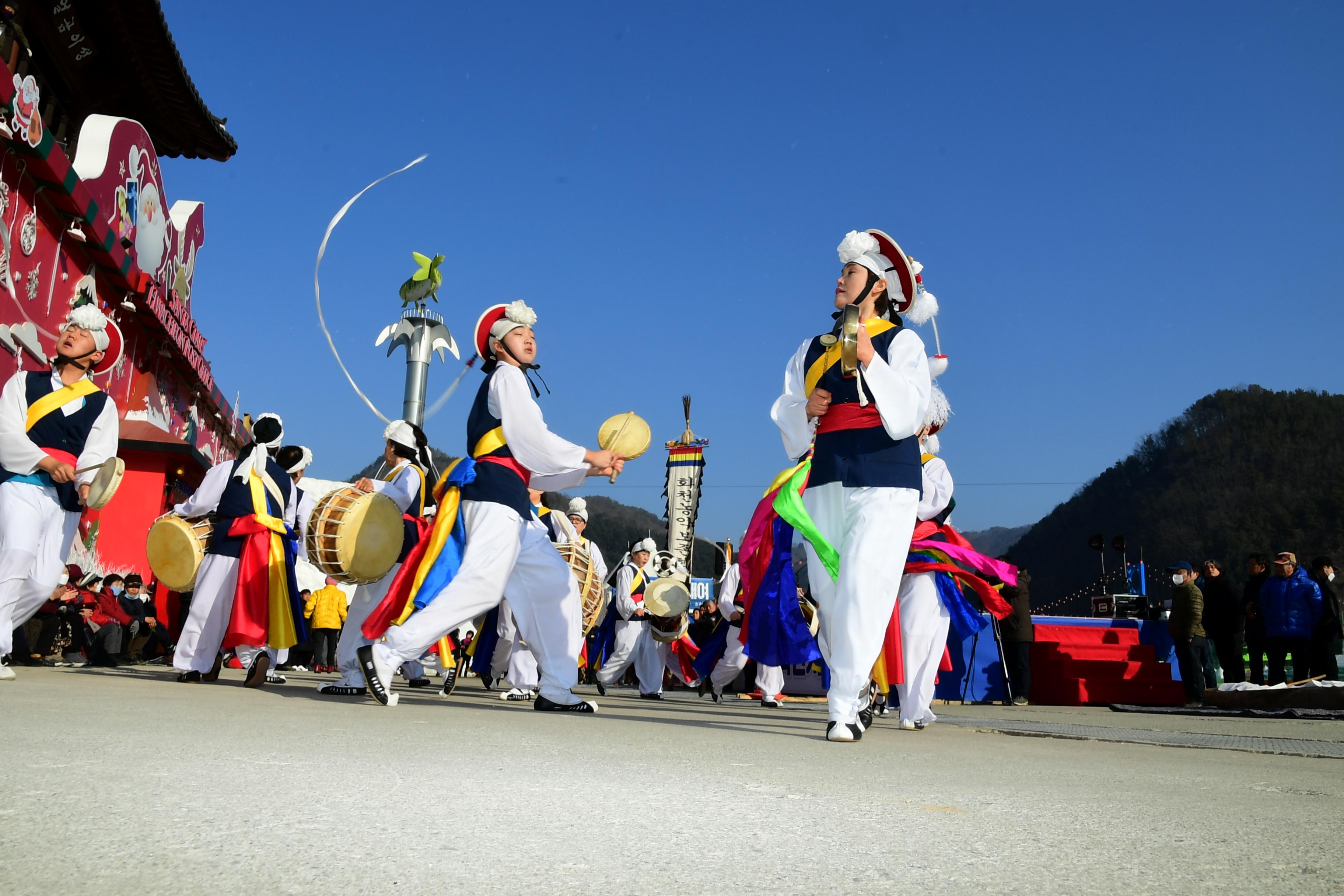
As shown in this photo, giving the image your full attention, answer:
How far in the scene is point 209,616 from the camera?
6.51m

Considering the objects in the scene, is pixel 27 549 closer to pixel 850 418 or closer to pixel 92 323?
pixel 92 323

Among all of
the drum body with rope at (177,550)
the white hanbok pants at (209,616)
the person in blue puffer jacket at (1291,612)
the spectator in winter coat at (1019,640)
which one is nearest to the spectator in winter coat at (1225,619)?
the person in blue puffer jacket at (1291,612)

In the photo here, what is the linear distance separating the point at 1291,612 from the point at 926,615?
673cm

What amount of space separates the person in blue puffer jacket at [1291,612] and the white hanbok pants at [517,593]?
8.04 m

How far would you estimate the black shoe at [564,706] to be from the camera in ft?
15.8

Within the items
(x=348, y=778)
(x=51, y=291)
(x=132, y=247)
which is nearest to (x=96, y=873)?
(x=348, y=778)

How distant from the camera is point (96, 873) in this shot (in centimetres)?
114

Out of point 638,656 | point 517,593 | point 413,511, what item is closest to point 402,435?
point 413,511

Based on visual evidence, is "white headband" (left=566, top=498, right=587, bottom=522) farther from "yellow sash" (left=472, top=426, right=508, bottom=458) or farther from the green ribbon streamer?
the green ribbon streamer

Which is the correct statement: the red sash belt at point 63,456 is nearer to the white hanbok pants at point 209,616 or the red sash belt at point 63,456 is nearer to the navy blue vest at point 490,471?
the white hanbok pants at point 209,616

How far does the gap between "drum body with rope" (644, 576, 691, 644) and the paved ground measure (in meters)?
6.32

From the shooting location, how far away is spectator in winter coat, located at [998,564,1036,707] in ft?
33.2

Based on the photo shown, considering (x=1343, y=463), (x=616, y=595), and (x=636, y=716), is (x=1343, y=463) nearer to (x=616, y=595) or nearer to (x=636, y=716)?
(x=616, y=595)

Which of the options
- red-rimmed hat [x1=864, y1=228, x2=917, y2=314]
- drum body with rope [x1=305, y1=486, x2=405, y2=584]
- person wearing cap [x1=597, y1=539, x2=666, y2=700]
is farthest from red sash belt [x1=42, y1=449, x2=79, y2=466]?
person wearing cap [x1=597, y1=539, x2=666, y2=700]
